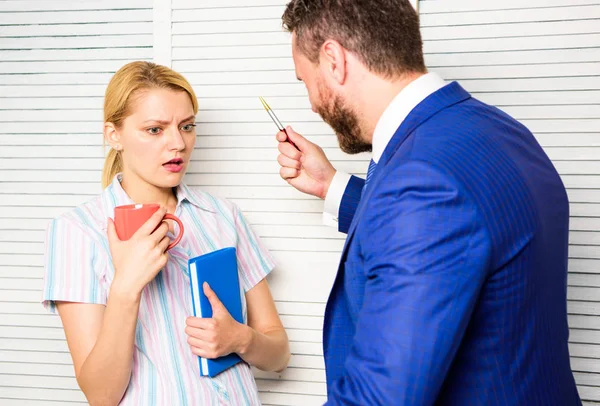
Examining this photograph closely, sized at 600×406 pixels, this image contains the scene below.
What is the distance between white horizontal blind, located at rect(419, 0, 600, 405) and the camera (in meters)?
1.71

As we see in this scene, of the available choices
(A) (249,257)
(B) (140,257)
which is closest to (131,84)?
(B) (140,257)

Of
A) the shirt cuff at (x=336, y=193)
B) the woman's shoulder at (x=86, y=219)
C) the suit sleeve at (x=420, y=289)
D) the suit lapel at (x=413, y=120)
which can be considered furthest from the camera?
the shirt cuff at (x=336, y=193)

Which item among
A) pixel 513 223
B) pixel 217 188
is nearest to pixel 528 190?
pixel 513 223

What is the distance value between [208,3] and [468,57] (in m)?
0.77

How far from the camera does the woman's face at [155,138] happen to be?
59.0 inches

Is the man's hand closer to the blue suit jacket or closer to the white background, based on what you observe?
the white background

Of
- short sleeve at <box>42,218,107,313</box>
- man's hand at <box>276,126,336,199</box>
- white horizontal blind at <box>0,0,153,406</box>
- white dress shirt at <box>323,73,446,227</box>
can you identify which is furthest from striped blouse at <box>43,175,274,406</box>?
white dress shirt at <box>323,73,446,227</box>

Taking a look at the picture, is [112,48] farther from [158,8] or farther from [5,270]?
[5,270]

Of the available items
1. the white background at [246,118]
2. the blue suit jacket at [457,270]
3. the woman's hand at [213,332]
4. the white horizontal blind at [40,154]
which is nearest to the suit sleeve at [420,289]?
the blue suit jacket at [457,270]

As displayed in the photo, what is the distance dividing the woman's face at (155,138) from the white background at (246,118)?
41cm

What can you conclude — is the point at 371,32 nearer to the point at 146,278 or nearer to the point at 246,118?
the point at 146,278

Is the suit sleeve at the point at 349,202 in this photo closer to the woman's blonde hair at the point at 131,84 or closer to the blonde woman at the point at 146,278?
the blonde woman at the point at 146,278

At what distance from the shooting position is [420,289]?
0.81 metres

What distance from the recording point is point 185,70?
1.94m
